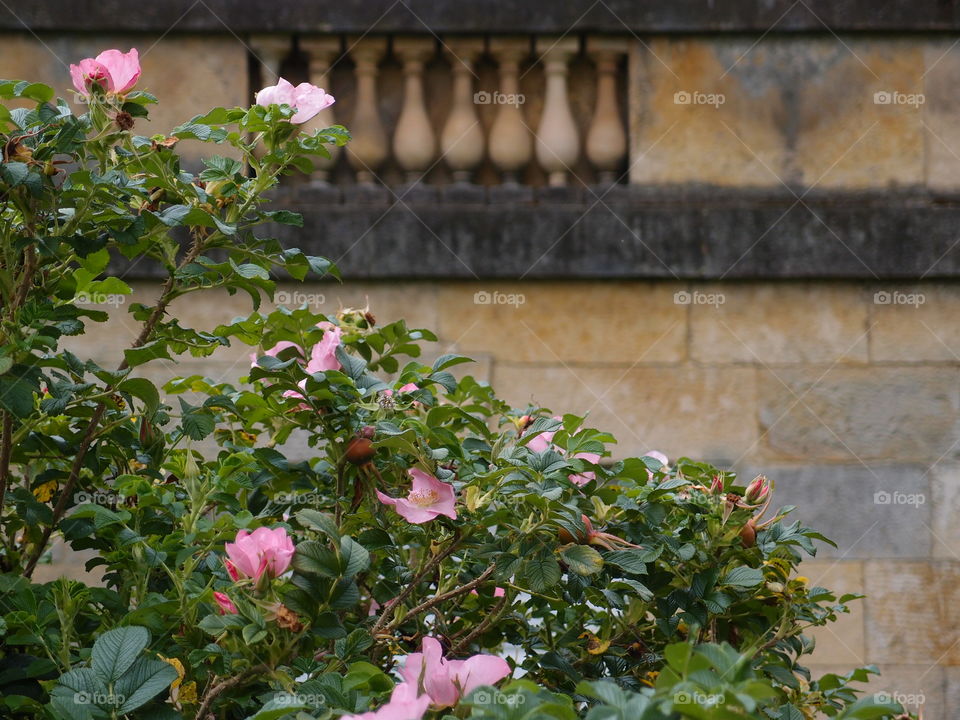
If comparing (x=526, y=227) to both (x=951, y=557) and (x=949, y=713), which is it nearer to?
(x=951, y=557)

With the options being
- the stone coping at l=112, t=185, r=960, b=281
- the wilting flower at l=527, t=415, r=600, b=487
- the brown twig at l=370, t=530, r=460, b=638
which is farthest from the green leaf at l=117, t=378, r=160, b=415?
the stone coping at l=112, t=185, r=960, b=281

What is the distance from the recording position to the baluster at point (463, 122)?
362 centimetres

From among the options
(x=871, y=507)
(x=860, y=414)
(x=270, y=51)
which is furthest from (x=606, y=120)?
(x=871, y=507)

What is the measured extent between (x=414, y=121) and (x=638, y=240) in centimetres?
84

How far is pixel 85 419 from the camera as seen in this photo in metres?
1.86

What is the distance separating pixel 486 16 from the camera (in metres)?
3.56

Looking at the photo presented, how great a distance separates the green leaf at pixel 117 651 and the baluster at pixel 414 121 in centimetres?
252

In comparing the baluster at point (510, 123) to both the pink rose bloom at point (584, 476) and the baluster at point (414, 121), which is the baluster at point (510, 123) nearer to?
the baluster at point (414, 121)

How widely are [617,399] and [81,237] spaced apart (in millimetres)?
2295

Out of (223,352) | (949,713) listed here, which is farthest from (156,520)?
(949,713)

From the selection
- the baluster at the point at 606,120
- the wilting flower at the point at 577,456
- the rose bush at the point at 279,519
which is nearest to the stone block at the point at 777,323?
the baluster at the point at 606,120

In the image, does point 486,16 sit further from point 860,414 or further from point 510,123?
point 860,414

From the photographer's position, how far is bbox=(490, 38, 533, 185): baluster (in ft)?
11.9

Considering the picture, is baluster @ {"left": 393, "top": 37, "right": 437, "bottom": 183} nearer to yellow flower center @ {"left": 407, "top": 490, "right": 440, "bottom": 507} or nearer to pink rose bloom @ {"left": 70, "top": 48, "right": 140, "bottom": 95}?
pink rose bloom @ {"left": 70, "top": 48, "right": 140, "bottom": 95}
